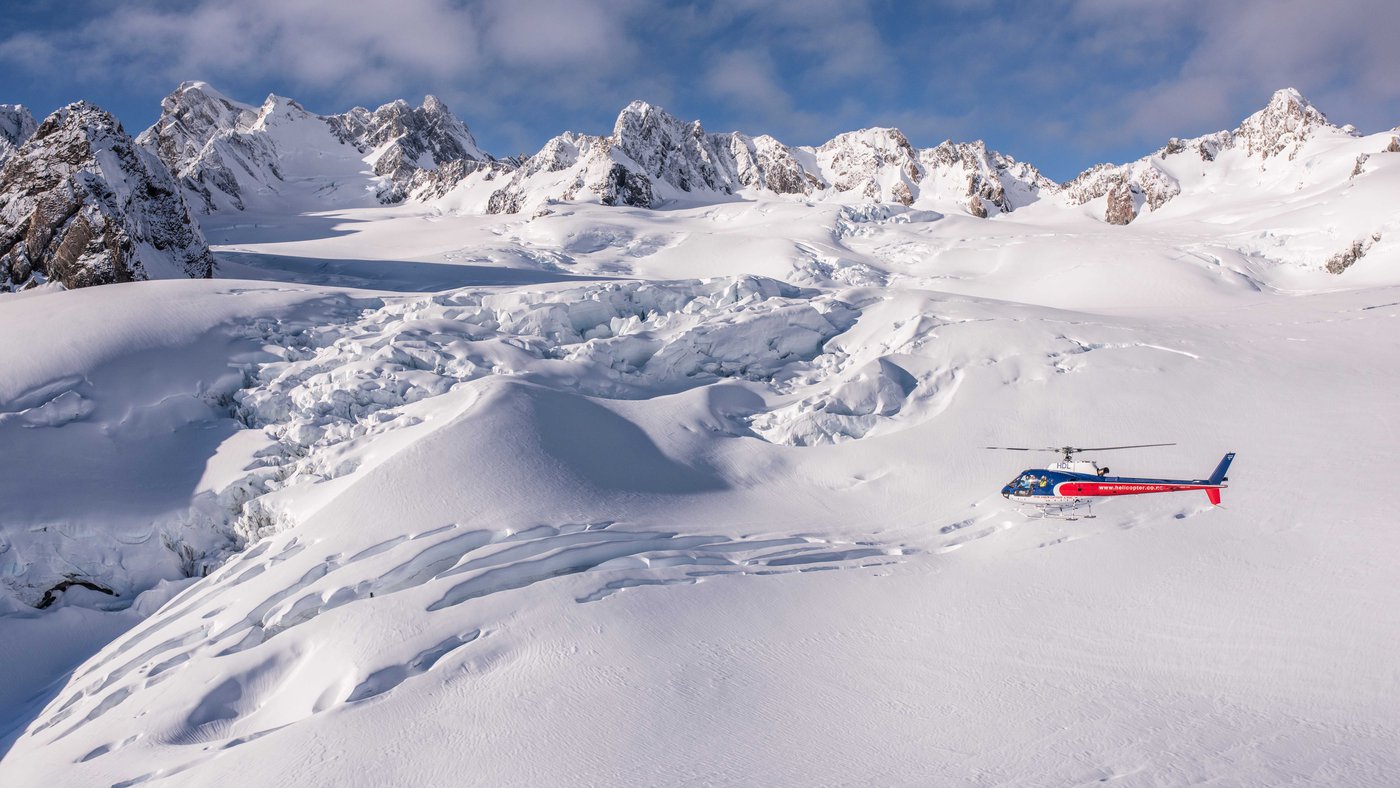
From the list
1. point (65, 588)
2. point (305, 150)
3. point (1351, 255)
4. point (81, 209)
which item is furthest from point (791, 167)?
point (65, 588)

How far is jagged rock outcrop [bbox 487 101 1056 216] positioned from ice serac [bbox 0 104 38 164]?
34.7 m

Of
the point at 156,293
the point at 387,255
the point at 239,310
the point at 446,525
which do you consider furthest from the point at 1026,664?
the point at 387,255

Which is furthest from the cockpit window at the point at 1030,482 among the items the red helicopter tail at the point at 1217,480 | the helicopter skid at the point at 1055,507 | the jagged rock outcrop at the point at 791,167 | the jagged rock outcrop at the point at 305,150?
the jagged rock outcrop at the point at 305,150

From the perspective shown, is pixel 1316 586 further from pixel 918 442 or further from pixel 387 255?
pixel 387 255

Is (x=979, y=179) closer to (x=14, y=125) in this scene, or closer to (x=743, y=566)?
(x=743, y=566)

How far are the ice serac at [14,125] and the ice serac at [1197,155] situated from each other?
89498mm

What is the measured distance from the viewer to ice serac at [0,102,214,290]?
19906 mm

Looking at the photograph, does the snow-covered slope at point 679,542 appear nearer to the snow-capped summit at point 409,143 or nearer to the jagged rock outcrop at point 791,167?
the jagged rock outcrop at point 791,167

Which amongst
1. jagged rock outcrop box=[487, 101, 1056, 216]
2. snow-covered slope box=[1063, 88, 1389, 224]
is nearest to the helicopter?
jagged rock outcrop box=[487, 101, 1056, 216]

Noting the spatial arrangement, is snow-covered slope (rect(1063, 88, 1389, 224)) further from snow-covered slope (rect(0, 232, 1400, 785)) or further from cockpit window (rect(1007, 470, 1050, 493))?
cockpit window (rect(1007, 470, 1050, 493))

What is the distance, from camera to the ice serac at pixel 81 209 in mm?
19906

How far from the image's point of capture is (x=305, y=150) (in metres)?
87.5

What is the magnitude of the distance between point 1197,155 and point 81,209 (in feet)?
284

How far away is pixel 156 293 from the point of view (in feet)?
58.9
